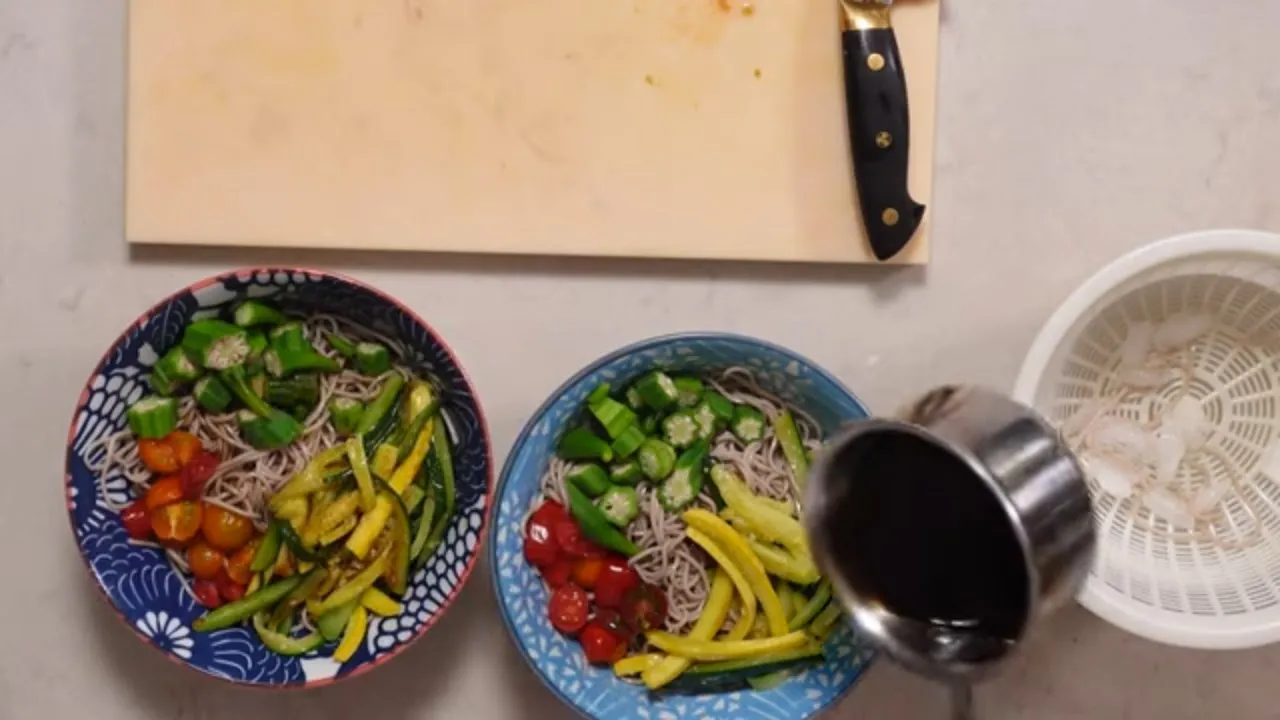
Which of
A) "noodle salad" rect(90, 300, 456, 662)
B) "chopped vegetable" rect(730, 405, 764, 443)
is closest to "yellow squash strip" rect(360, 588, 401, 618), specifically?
"noodle salad" rect(90, 300, 456, 662)

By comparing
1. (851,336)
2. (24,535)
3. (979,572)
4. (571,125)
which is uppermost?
(571,125)

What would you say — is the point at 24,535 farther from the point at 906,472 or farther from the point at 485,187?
the point at 906,472

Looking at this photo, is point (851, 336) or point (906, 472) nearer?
point (906, 472)

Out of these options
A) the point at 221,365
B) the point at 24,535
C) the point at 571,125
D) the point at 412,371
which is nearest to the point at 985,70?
the point at 571,125

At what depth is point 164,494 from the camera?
102 centimetres

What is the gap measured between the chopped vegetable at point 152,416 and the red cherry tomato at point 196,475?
1.3 inches

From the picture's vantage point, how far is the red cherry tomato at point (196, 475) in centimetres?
102

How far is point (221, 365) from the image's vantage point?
3.33ft

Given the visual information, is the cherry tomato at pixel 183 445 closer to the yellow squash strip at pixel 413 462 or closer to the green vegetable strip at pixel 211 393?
the green vegetable strip at pixel 211 393

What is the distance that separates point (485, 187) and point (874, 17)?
360 mm

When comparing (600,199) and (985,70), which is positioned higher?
(985,70)

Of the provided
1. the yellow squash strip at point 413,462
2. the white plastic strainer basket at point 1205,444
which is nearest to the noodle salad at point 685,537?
the yellow squash strip at point 413,462

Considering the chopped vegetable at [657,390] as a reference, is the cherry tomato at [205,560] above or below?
below

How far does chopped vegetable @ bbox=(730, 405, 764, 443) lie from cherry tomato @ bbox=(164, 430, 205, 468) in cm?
45
